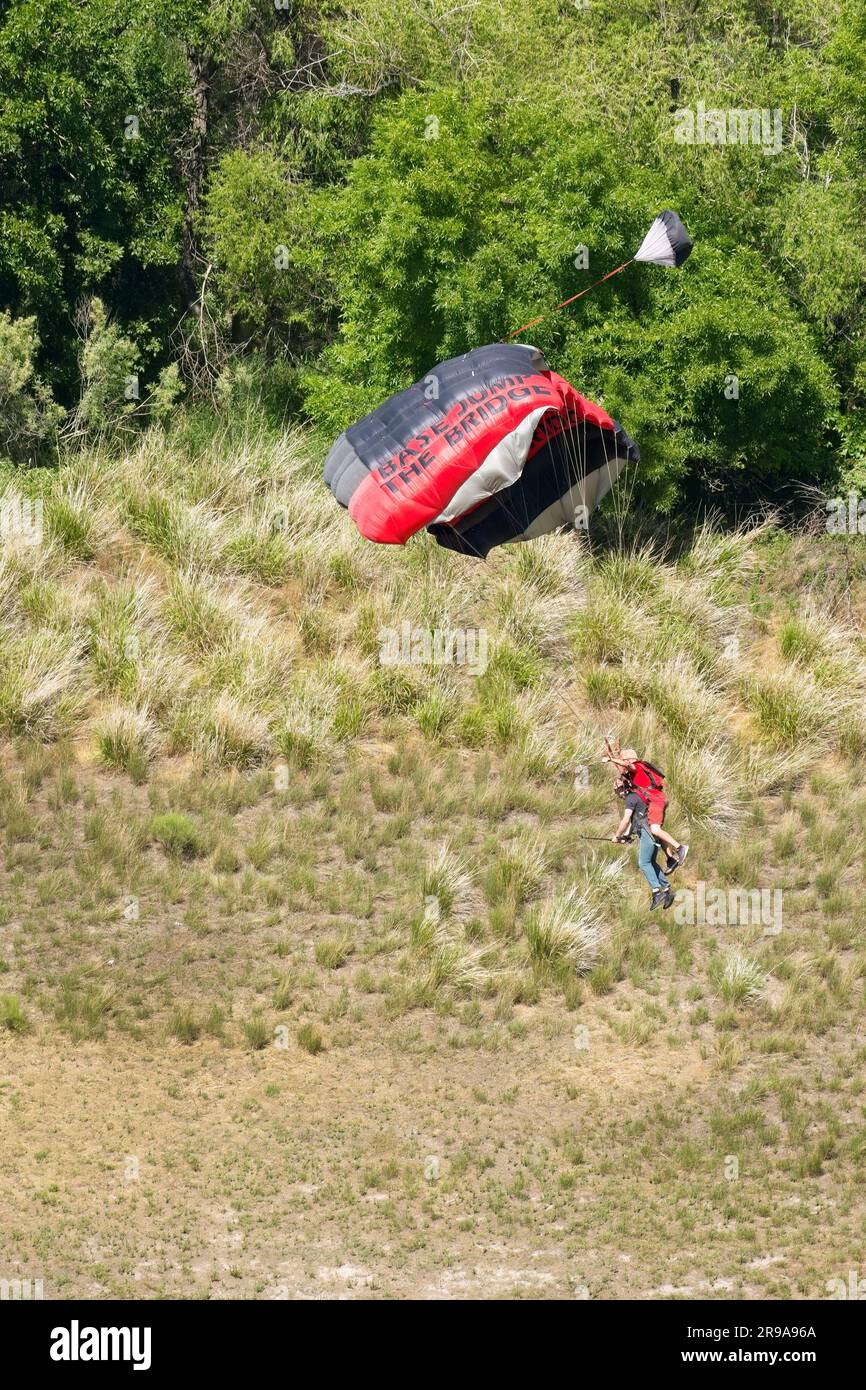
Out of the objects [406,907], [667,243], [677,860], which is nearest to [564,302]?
[667,243]

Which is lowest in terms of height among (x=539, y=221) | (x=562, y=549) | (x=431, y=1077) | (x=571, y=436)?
(x=431, y=1077)

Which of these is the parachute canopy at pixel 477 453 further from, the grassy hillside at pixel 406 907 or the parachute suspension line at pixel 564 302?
the grassy hillside at pixel 406 907

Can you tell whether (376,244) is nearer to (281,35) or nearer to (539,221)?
(539,221)

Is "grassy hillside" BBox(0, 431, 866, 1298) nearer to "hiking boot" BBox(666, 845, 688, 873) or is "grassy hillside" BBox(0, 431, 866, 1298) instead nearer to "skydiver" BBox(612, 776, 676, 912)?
"skydiver" BBox(612, 776, 676, 912)

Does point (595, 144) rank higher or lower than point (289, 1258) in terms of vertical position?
higher

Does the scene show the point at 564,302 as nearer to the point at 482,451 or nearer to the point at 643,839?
the point at 482,451

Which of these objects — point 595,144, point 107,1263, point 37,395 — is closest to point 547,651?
point 595,144

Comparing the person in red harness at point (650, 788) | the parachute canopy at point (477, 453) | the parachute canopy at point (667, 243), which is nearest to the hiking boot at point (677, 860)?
the person in red harness at point (650, 788)

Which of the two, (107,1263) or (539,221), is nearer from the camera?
(107,1263)
